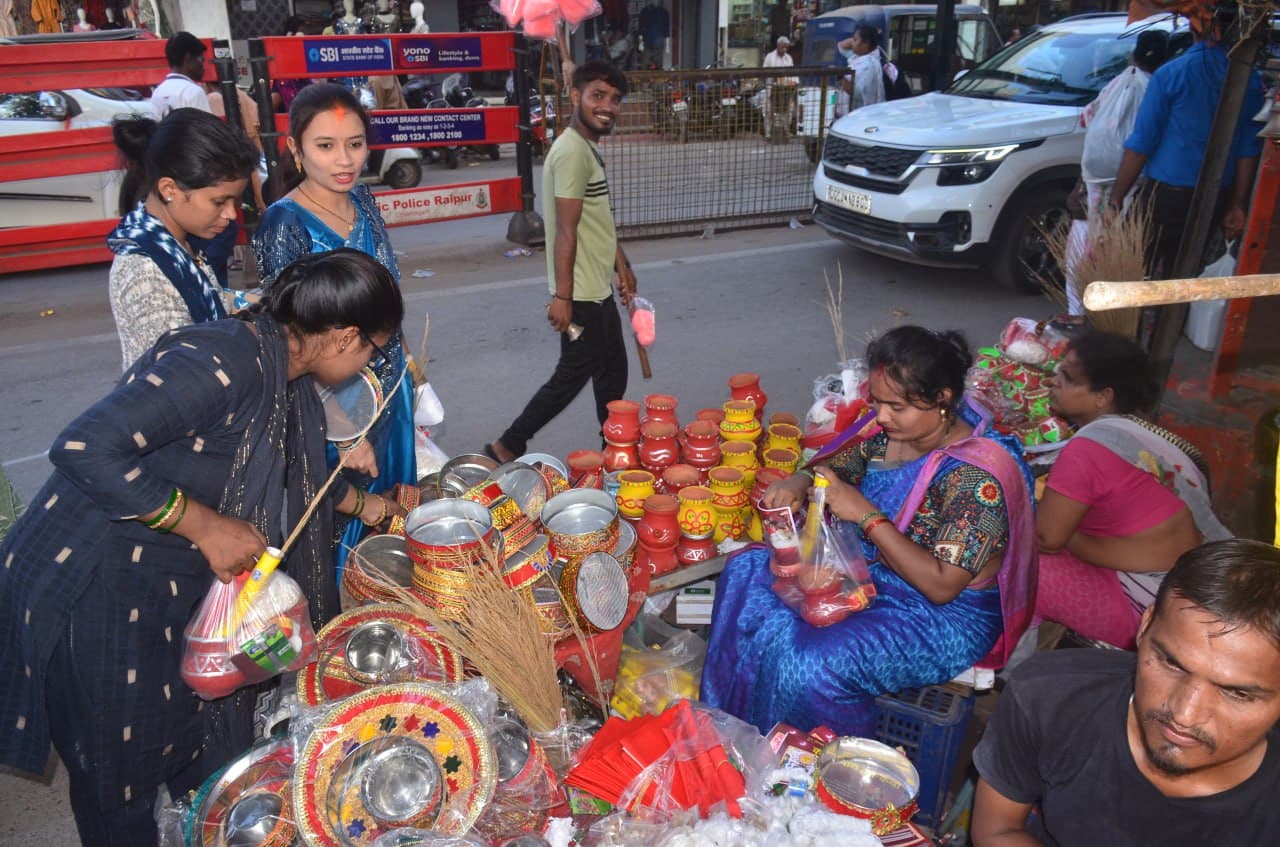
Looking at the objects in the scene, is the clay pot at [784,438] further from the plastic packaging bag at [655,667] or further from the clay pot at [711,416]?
the plastic packaging bag at [655,667]

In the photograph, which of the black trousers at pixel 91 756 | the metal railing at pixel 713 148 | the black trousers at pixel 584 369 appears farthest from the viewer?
the metal railing at pixel 713 148

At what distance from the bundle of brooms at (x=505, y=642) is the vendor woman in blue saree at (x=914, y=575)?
524 millimetres

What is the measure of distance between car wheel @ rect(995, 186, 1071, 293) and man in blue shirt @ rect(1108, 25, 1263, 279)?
5.91 feet

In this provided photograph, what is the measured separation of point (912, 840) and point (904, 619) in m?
0.65

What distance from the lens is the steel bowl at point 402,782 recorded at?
1659mm

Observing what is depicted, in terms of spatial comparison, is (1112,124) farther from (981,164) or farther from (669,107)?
(669,107)

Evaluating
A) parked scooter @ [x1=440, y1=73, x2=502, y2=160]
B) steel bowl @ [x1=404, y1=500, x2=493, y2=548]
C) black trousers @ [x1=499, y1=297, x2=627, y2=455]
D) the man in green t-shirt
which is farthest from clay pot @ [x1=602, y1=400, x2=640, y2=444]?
parked scooter @ [x1=440, y1=73, x2=502, y2=160]

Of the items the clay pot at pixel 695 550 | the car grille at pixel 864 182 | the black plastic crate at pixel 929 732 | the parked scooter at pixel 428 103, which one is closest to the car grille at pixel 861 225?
the car grille at pixel 864 182

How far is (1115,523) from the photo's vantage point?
96.6 inches

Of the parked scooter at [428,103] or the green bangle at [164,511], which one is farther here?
the parked scooter at [428,103]

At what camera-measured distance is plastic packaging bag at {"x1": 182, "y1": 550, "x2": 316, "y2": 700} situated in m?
1.74

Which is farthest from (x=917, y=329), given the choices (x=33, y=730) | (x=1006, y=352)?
(x=33, y=730)

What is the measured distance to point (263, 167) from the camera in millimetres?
7379

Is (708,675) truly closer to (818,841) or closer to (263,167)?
(818,841)
